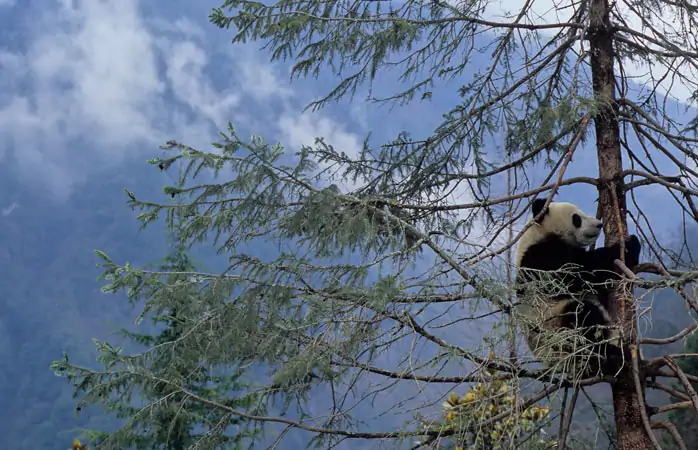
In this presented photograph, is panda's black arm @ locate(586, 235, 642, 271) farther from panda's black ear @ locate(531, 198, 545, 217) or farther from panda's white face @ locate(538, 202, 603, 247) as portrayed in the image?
panda's black ear @ locate(531, 198, 545, 217)

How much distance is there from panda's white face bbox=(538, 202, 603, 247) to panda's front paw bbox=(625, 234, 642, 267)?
0.30m

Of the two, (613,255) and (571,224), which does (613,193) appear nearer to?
Answer: (571,224)

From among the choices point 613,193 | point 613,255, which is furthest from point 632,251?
point 613,193

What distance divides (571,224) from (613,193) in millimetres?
389

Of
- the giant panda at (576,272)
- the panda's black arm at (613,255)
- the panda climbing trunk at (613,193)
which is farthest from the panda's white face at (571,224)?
the panda's black arm at (613,255)

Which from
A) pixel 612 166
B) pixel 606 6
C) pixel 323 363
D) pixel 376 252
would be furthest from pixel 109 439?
pixel 606 6

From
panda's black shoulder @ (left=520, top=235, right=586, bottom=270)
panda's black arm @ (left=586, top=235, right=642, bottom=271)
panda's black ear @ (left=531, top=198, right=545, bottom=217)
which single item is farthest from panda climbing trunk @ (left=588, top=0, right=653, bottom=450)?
panda's black ear @ (left=531, top=198, right=545, bottom=217)

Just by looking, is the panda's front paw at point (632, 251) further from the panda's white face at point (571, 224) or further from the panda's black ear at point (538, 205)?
the panda's black ear at point (538, 205)

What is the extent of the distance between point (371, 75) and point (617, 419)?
3188 millimetres

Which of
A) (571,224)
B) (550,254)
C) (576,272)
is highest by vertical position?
(571,224)

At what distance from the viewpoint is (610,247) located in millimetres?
4344

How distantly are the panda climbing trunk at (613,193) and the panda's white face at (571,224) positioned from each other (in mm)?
115

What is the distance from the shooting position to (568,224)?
476 cm

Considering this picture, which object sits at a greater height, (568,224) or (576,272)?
(568,224)
